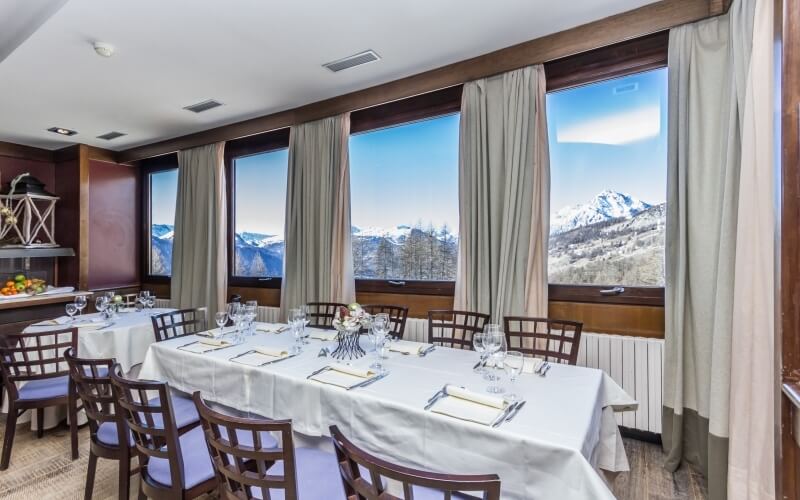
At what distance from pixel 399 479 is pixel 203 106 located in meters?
4.23

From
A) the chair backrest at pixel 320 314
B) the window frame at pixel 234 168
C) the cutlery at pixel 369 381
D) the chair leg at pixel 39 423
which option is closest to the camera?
the cutlery at pixel 369 381

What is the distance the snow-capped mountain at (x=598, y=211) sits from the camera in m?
2.75

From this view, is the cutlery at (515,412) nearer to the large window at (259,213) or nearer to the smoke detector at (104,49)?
the smoke detector at (104,49)

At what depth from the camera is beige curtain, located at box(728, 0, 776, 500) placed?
176 cm

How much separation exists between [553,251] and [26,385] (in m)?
3.82

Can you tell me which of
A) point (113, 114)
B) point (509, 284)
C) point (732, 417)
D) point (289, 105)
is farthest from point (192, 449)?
point (113, 114)

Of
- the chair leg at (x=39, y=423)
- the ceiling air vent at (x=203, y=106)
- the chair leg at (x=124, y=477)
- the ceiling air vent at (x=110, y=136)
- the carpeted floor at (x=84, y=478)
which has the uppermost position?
the ceiling air vent at (x=203, y=106)

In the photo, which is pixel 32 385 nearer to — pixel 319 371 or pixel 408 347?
pixel 319 371

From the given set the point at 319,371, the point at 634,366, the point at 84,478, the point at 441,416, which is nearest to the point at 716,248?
the point at 634,366

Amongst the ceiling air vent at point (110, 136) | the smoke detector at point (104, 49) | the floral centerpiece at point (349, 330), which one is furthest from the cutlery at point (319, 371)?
the ceiling air vent at point (110, 136)

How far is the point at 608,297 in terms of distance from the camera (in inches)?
109

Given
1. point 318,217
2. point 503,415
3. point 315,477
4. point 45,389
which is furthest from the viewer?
point 318,217

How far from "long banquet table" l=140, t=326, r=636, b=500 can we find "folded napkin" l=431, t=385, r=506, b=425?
0.04 m

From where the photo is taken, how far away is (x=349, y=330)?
2107mm
